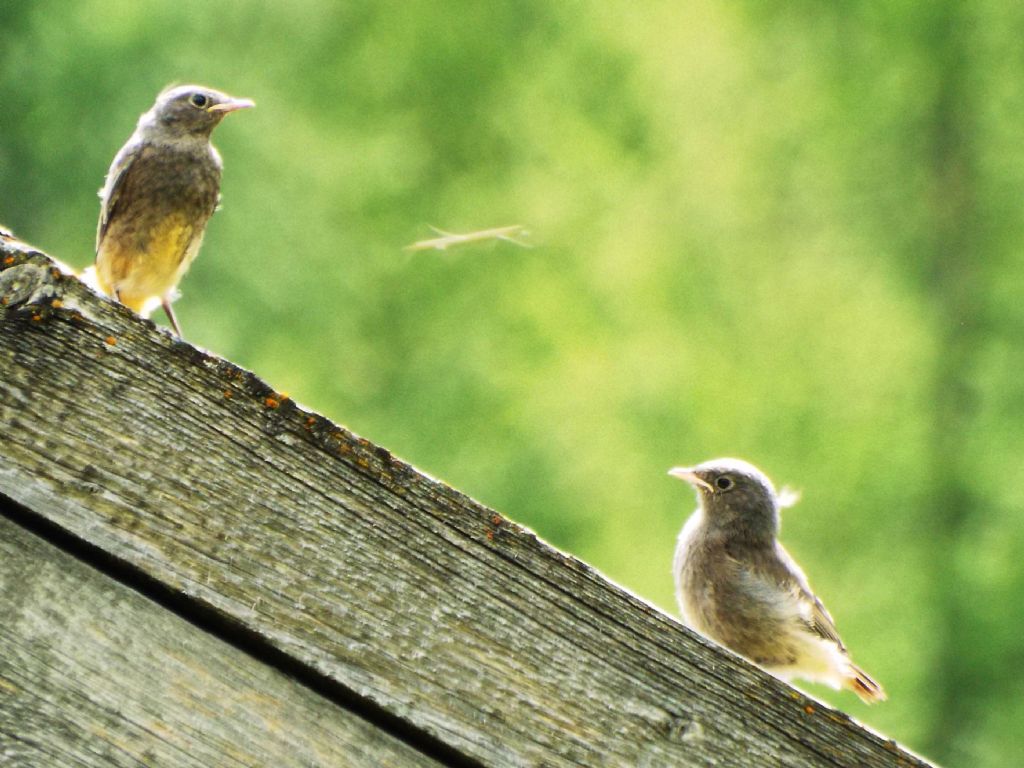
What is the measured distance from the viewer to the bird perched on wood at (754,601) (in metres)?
4.27

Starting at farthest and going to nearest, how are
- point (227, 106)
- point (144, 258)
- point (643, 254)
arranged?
point (643, 254)
point (227, 106)
point (144, 258)

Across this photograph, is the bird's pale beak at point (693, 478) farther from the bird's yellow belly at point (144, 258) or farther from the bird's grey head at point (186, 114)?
the bird's grey head at point (186, 114)

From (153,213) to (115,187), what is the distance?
0.58ft

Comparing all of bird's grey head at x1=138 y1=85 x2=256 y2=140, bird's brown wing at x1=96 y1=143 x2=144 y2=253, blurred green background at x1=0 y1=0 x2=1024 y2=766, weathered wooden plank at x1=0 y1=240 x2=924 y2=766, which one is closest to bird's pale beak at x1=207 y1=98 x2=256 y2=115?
bird's grey head at x1=138 y1=85 x2=256 y2=140

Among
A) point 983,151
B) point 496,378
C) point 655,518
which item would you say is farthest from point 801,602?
point 983,151

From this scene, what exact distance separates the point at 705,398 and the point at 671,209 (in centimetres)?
189

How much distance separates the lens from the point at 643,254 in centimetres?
1084

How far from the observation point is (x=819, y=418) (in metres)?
9.98

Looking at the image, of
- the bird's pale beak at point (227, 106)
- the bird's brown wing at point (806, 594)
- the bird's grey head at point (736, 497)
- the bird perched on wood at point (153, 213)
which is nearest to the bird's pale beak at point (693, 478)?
the bird's grey head at point (736, 497)

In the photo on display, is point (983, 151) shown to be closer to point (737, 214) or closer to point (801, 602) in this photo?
point (737, 214)

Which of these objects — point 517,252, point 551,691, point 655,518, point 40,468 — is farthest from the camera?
point 517,252

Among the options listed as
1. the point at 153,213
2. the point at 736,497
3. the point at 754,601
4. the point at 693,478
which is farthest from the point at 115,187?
the point at 754,601

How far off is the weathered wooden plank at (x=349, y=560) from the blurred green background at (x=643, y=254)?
23.5 feet

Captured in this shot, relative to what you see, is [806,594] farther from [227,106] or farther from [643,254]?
[643,254]
